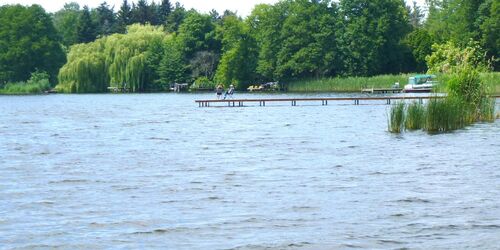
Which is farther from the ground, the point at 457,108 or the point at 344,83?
the point at 457,108

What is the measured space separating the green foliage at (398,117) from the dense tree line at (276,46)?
168 ft

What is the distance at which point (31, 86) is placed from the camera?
114125 millimetres

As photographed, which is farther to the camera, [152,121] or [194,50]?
[194,50]

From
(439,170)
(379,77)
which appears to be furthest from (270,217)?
(379,77)

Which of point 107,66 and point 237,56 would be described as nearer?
point 107,66

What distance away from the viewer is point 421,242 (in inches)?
591

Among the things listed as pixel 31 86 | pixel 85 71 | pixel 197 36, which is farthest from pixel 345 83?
pixel 31 86

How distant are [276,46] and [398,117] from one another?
7117cm

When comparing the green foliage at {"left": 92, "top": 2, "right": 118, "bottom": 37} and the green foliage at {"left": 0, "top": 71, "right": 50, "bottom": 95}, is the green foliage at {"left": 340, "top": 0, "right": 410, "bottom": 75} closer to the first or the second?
the green foliage at {"left": 0, "top": 71, "right": 50, "bottom": 95}

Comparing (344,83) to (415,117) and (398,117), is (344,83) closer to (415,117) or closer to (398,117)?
(398,117)

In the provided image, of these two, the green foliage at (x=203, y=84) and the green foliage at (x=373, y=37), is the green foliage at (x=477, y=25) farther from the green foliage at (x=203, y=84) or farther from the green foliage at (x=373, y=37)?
the green foliage at (x=203, y=84)

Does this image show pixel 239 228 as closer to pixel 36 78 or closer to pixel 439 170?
Answer: pixel 439 170

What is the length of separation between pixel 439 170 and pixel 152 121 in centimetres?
2912

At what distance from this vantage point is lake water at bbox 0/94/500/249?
15633 millimetres
